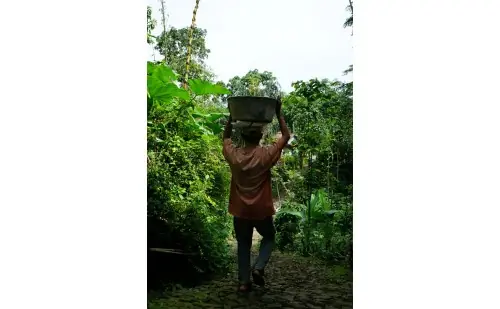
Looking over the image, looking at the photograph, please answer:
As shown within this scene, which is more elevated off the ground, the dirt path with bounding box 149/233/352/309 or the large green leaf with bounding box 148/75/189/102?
the large green leaf with bounding box 148/75/189/102

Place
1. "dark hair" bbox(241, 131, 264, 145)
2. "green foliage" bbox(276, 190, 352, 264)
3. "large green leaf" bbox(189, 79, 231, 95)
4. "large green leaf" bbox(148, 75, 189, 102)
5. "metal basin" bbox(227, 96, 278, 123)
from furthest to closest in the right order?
"green foliage" bbox(276, 190, 352, 264)
"large green leaf" bbox(189, 79, 231, 95)
"large green leaf" bbox(148, 75, 189, 102)
"dark hair" bbox(241, 131, 264, 145)
"metal basin" bbox(227, 96, 278, 123)

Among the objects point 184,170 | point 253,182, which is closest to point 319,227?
point 184,170

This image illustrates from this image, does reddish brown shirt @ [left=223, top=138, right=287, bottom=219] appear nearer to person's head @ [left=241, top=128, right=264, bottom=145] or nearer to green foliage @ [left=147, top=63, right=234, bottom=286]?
person's head @ [left=241, top=128, right=264, bottom=145]

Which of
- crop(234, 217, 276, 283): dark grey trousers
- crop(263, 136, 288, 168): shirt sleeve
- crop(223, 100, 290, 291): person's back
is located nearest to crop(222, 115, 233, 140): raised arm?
crop(223, 100, 290, 291): person's back

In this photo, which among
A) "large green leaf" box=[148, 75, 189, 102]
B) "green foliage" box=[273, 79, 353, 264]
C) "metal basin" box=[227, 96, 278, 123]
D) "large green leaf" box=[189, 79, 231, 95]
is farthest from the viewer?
"green foliage" box=[273, 79, 353, 264]

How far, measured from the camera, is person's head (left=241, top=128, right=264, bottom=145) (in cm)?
313

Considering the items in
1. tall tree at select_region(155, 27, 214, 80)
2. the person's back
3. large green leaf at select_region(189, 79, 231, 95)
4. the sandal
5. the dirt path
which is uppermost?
tall tree at select_region(155, 27, 214, 80)

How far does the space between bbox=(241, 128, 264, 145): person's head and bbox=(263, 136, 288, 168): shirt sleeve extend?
0.10 meters
